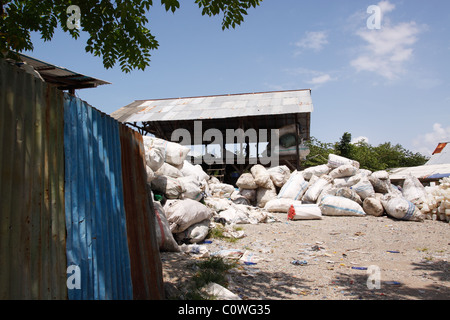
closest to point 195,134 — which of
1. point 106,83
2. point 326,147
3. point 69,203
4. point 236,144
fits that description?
point 236,144

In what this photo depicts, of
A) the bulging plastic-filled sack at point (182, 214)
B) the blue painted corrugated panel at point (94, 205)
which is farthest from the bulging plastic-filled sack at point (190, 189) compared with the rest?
the blue painted corrugated panel at point (94, 205)

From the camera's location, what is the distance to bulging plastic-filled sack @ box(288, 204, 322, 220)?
687 cm

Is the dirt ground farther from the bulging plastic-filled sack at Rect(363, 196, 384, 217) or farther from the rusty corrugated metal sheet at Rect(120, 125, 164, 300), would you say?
the bulging plastic-filled sack at Rect(363, 196, 384, 217)

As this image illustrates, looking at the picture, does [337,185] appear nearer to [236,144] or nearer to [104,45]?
[236,144]

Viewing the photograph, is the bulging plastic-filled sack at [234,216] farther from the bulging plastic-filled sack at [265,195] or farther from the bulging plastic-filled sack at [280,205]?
the bulging plastic-filled sack at [265,195]

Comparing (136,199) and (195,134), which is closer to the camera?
(136,199)

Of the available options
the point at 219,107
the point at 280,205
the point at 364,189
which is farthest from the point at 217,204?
the point at 219,107

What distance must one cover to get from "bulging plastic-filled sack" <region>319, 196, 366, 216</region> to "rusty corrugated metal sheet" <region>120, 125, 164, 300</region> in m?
5.45

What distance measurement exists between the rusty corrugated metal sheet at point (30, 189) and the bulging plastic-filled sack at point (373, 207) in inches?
278

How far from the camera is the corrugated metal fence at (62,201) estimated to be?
1388 millimetres

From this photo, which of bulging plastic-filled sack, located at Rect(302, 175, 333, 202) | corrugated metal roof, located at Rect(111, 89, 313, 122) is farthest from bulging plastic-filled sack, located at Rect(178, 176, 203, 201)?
corrugated metal roof, located at Rect(111, 89, 313, 122)

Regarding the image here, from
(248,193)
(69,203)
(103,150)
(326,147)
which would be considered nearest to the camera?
(69,203)

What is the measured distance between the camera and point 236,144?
12.9m
